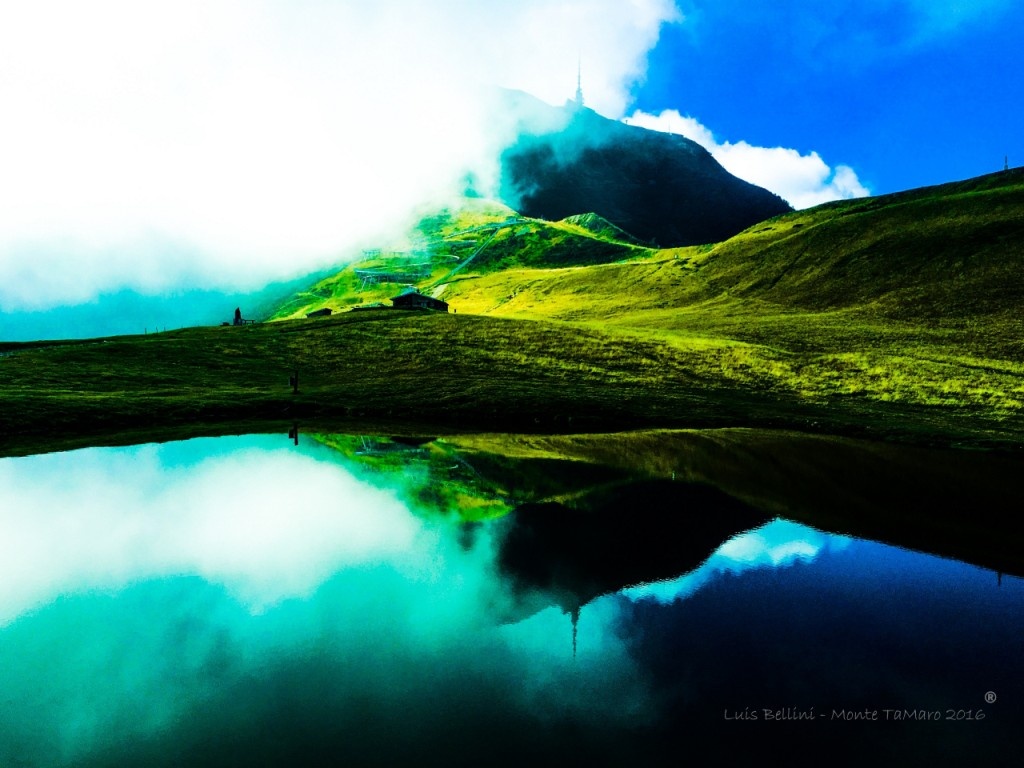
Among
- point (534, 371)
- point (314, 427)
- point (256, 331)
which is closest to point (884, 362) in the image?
point (534, 371)

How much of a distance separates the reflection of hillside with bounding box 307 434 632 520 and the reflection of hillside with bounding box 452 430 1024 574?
8.76 ft

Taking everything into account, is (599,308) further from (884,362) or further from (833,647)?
(833,647)

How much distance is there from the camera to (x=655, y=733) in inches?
474

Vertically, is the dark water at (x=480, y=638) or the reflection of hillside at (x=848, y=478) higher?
the reflection of hillside at (x=848, y=478)

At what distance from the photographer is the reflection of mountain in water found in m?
19.8

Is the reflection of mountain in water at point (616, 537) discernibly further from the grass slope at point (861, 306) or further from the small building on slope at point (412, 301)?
the small building on slope at point (412, 301)

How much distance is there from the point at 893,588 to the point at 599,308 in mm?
149186

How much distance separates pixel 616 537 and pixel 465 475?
1179 cm

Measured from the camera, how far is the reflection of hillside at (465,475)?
92.3 ft

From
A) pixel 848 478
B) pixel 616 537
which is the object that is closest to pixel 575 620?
pixel 616 537

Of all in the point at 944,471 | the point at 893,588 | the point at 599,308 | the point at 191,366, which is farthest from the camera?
the point at 599,308

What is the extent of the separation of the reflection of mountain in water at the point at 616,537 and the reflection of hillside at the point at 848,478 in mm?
1149

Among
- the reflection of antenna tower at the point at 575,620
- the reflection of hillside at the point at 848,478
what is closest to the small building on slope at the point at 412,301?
the reflection of hillside at the point at 848,478

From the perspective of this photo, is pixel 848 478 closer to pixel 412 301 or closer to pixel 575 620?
pixel 575 620
